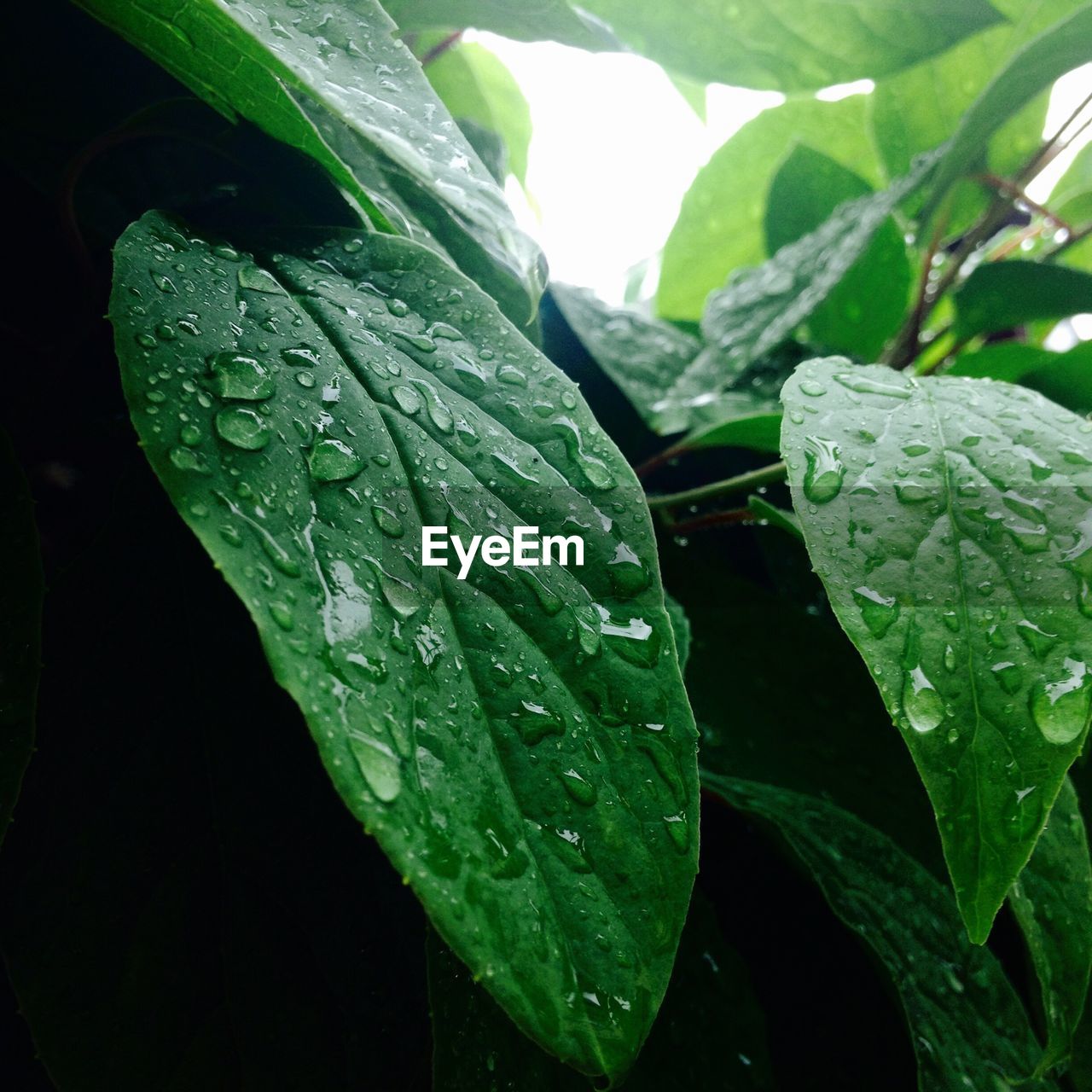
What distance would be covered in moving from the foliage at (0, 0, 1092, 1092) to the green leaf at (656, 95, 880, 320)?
1.19 feet

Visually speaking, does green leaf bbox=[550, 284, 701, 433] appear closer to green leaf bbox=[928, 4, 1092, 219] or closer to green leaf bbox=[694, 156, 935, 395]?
green leaf bbox=[694, 156, 935, 395]

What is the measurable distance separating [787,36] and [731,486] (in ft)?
1.31

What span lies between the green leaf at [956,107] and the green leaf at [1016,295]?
149 millimetres

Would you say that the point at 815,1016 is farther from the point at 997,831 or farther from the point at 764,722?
the point at 997,831

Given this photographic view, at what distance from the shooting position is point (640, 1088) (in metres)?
0.34

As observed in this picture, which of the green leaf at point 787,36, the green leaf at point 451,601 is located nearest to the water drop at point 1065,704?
the green leaf at point 451,601

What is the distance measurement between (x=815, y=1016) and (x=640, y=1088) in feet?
0.45

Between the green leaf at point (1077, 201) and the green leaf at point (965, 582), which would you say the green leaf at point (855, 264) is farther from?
the green leaf at point (965, 582)

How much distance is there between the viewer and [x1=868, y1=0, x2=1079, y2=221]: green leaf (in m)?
0.73

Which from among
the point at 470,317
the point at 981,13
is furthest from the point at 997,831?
the point at 981,13

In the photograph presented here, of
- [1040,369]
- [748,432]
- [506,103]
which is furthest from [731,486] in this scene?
[506,103]

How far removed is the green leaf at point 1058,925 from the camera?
296 millimetres

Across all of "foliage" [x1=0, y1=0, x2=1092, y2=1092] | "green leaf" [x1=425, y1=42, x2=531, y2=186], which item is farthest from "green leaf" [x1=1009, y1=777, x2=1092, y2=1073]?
"green leaf" [x1=425, y1=42, x2=531, y2=186]

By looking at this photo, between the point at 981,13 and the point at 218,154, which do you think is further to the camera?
the point at 981,13
